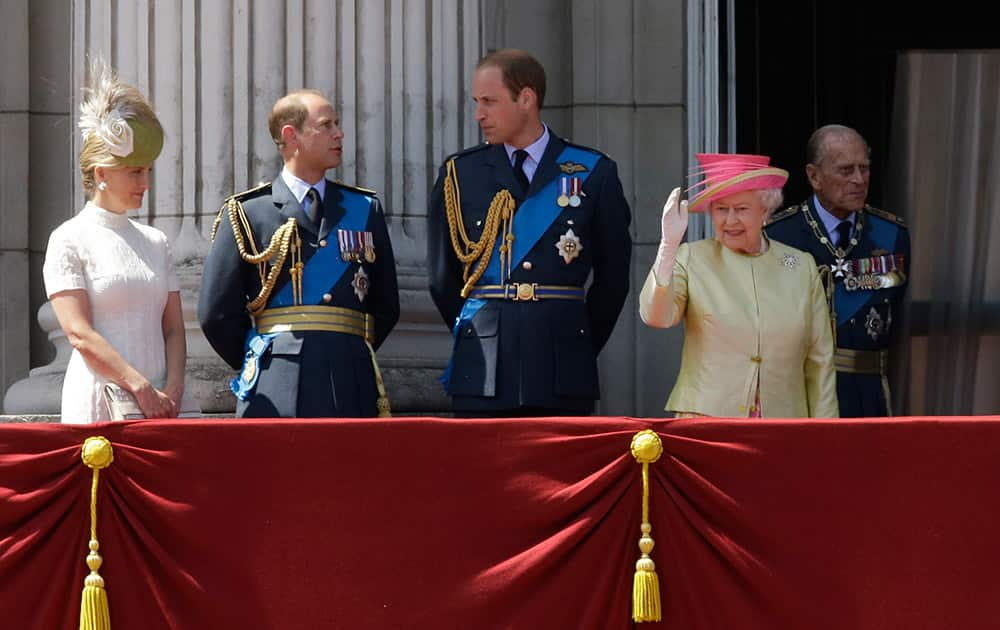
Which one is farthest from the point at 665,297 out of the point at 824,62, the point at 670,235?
the point at 824,62

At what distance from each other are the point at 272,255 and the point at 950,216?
3.97 metres

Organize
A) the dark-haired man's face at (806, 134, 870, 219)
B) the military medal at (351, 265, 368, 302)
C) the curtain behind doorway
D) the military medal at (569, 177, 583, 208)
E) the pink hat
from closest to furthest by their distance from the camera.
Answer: the pink hat < the military medal at (351, 265, 368, 302) < the military medal at (569, 177, 583, 208) < the dark-haired man's face at (806, 134, 870, 219) < the curtain behind doorway

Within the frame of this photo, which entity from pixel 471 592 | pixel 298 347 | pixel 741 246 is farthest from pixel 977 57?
pixel 471 592

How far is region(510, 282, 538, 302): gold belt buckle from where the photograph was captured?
6488mm

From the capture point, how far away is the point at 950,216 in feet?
30.4

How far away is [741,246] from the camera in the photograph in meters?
6.32

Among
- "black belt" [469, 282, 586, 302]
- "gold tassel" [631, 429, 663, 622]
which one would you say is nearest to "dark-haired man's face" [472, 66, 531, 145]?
"black belt" [469, 282, 586, 302]

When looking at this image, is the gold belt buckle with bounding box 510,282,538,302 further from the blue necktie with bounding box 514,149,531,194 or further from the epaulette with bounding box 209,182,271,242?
the epaulette with bounding box 209,182,271,242

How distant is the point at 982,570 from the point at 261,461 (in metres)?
1.86

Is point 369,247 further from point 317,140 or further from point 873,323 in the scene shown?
point 873,323

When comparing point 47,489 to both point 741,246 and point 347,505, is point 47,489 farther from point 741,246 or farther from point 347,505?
point 741,246

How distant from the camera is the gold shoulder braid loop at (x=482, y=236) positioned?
6.52m

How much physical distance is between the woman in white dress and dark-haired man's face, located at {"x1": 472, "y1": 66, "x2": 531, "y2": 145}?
104cm

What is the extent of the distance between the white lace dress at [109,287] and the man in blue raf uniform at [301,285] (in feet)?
0.99
